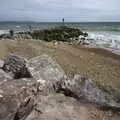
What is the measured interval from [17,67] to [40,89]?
4.10 feet

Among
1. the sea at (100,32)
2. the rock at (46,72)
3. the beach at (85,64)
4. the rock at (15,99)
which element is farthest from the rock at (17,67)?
the sea at (100,32)

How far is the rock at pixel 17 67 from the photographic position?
19.2 feet

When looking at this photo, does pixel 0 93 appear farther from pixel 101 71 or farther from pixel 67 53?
pixel 67 53

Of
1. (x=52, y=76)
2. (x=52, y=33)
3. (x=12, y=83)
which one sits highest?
(x=12, y=83)

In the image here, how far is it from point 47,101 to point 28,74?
2.30 feet

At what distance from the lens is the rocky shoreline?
14.0 feet

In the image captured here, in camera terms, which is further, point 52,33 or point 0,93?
point 52,33

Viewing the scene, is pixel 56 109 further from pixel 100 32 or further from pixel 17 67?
pixel 100 32

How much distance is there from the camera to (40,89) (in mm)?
5016

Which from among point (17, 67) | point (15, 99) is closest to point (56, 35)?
point (17, 67)

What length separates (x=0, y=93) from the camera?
4133 millimetres

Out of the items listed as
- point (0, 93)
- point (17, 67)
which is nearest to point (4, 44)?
point (17, 67)

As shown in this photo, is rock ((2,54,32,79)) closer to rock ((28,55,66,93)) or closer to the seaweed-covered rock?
rock ((28,55,66,93))

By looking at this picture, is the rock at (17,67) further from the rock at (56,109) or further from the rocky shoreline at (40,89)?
the rock at (56,109)
